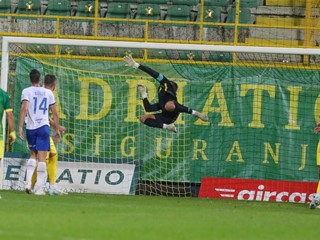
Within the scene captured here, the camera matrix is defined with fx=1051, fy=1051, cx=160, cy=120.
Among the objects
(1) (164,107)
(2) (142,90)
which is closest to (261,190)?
(1) (164,107)

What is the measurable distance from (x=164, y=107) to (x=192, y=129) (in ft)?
6.80

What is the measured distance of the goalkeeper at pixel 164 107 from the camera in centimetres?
1850

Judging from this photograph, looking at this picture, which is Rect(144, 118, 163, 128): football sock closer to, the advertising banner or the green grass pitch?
the advertising banner

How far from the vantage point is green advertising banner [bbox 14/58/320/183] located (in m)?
20.5

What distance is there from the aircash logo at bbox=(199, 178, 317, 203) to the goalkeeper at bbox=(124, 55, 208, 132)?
1.88 meters

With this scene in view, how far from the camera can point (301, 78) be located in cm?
2083

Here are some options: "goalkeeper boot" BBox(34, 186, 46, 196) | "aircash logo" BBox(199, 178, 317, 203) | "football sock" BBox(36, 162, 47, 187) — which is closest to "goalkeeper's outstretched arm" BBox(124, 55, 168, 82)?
"football sock" BBox(36, 162, 47, 187)

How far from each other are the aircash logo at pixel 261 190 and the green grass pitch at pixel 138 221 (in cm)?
297

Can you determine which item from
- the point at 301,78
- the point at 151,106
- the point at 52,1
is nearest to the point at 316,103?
the point at 301,78

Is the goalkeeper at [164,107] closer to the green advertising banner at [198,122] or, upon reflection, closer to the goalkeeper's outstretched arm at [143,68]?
the goalkeeper's outstretched arm at [143,68]

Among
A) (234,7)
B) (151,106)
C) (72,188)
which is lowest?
(72,188)

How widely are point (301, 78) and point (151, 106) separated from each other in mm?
3501

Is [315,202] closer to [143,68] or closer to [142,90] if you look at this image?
[143,68]

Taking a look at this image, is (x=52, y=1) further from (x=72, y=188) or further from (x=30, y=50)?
(x=72, y=188)
